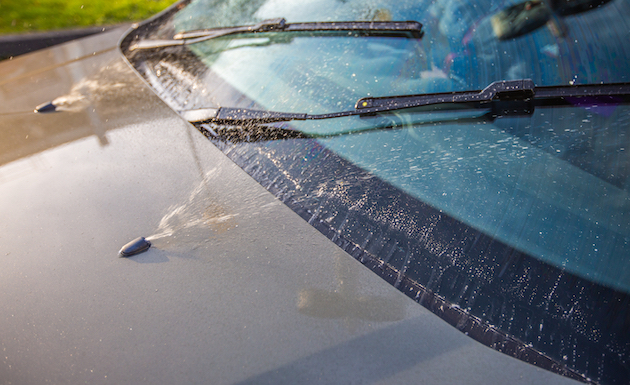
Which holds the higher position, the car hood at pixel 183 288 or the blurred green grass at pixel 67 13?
the blurred green grass at pixel 67 13

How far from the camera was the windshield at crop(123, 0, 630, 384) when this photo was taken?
38.7 inches

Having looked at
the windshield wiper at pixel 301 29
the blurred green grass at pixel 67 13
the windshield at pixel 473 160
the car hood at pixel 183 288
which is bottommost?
the car hood at pixel 183 288

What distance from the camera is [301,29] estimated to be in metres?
1.78

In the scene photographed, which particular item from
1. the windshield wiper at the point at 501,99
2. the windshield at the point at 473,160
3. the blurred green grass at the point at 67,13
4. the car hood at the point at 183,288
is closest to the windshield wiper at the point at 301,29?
the windshield at the point at 473,160

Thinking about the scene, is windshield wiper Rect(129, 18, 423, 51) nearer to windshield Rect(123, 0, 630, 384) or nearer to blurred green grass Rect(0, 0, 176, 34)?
windshield Rect(123, 0, 630, 384)

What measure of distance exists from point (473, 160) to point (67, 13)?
6.29 meters

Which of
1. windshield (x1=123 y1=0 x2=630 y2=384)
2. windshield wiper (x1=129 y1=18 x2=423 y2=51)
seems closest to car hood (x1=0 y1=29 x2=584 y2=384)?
windshield (x1=123 y1=0 x2=630 y2=384)

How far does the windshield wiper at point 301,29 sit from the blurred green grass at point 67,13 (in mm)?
4010

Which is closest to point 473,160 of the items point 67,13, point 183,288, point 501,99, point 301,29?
point 501,99

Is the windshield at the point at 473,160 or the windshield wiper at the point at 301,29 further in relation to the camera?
the windshield wiper at the point at 301,29

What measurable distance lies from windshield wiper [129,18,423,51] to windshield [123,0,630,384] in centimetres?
3

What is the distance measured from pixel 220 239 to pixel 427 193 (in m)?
0.62

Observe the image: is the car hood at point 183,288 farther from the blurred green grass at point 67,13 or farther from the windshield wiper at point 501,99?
the blurred green grass at point 67,13

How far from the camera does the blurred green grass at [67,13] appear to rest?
532 centimetres
